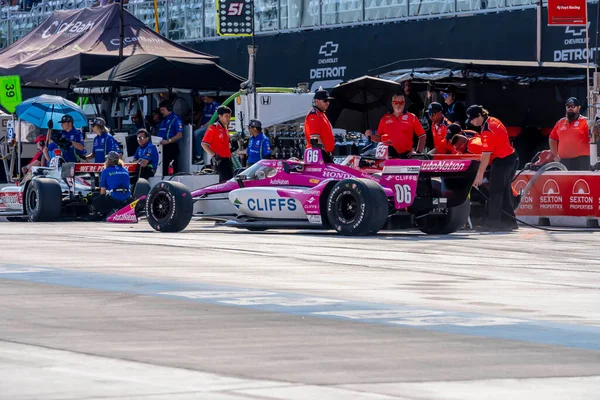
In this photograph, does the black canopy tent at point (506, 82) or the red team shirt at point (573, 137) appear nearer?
the red team shirt at point (573, 137)

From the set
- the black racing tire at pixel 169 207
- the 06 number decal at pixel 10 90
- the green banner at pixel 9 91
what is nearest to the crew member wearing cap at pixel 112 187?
the black racing tire at pixel 169 207

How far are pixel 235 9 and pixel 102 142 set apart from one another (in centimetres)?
425

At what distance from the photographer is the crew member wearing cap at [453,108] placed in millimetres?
23067

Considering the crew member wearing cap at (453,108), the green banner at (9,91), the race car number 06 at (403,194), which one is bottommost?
the race car number 06 at (403,194)

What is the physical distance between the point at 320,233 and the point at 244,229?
6.64 ft

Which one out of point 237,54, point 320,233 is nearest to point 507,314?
point 320,233

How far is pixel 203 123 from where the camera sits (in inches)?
1105

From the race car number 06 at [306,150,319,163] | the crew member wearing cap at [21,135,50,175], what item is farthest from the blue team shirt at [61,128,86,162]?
the race car number 06 at [306,150,319,163]

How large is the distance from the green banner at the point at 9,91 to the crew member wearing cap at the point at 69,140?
3736mm

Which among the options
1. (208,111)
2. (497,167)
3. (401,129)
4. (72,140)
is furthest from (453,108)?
(72,140)

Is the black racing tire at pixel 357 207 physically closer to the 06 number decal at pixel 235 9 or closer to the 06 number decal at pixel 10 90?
the 06 number decal at pixel 235 9

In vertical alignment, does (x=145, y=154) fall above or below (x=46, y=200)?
above

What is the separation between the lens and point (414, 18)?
3288 centimetres

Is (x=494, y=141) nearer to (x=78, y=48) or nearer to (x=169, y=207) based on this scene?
(x=169, y=207)
